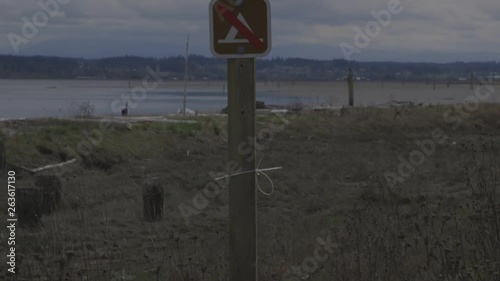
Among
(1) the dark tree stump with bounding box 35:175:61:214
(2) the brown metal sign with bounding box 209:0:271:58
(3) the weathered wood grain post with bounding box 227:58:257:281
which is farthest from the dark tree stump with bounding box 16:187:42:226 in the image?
(2) the brown metal sign with bounding box 209:0:271:58

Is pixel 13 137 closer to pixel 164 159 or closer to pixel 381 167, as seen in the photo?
pixel 164 159

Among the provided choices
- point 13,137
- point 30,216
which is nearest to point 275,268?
point 30,216

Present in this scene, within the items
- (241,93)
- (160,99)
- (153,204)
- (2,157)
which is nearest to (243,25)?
(241,93)

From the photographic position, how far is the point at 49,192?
11.6 m

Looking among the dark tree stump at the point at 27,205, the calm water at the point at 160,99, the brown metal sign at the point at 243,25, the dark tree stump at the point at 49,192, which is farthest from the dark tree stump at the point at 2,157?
the brown metal sign at the point at 243,25

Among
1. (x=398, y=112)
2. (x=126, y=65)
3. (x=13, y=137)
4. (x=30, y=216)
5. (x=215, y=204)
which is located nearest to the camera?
(x=30, y=216)

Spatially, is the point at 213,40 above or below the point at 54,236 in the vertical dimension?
above

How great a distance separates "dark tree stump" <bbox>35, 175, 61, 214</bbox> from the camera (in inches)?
447

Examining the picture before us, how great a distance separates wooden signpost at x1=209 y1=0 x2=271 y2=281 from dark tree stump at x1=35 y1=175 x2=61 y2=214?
5.66 meters

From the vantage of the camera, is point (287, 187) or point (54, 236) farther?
point (287, 187)

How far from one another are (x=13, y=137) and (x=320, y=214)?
842 centimetres

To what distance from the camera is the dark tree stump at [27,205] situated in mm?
11219

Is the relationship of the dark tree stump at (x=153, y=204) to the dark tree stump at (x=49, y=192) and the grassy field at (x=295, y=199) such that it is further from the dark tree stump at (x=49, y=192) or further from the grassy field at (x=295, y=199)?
the dark tree stump at (x=49, y=192)

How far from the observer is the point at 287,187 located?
17.5 metres
